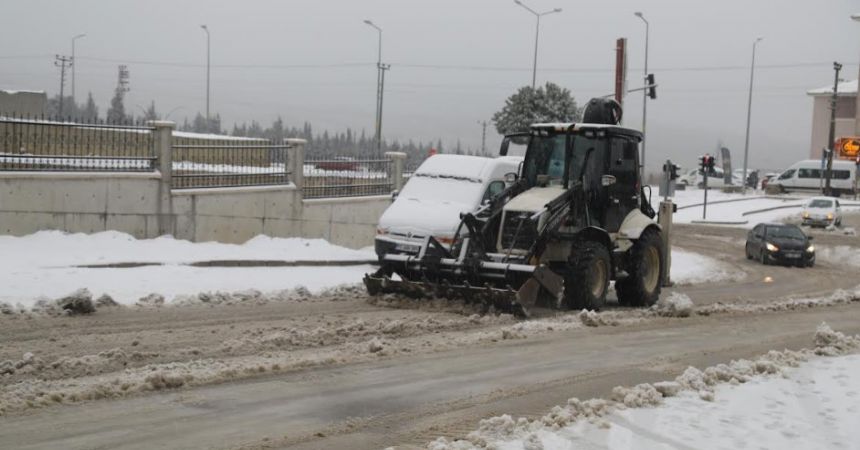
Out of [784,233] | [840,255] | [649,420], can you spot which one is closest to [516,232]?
[649,420]

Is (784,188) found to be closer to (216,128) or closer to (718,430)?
(216,128)

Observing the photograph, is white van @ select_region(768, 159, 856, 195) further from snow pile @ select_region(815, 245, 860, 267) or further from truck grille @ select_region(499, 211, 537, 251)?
truck grille @ select_region(499, 211, 537, 251)

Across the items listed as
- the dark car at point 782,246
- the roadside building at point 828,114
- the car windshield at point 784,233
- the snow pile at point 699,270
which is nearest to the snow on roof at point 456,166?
the snow pile at point 699,270

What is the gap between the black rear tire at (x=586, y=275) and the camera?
1455 centimetres

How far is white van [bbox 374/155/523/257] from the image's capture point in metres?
19.5

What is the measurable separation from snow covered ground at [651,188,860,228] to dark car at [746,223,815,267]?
1722 centimetres

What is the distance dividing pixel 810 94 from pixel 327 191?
291 ft

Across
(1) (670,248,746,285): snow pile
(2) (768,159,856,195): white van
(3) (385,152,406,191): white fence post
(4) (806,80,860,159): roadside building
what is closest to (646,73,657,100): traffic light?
(1) (670,248,746,285): snow pile

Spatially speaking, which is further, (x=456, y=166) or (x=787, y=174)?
(x=787, y=174)

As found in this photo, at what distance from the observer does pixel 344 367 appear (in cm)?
981

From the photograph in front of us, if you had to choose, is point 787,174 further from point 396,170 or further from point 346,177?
point 346,177

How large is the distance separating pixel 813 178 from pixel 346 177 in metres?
54.6

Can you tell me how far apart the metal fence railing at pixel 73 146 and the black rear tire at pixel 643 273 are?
9816 mm

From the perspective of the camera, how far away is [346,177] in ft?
81.2
